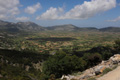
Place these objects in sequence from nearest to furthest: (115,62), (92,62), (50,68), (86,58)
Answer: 1. (115,62)
2. (50,68)
3. (92,62)
4. (86,58)

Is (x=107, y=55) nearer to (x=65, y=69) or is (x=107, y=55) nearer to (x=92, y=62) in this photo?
(x=92, y=62)

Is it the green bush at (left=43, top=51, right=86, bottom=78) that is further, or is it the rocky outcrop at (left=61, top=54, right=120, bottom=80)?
the green bush at (left=43, top=51, right=86, bottom=78)

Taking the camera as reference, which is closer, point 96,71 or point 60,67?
point 96,71

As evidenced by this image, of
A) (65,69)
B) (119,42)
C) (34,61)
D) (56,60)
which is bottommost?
(34,61)

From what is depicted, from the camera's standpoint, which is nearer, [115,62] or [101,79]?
[101,79]

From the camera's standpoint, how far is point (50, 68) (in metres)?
33.4

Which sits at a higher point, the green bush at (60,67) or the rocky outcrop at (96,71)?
the rocky outcrop at (96,71)

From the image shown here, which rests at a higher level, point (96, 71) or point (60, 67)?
point (96, 71)

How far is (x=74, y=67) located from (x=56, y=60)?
22.5 ft

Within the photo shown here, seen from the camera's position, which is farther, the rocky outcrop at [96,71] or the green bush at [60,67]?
the green bush at [60,67]

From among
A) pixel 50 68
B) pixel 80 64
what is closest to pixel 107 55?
pixel 80 64

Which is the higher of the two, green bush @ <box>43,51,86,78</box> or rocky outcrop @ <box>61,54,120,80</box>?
rocky outcrop @ <box>61,54,120,80</box>

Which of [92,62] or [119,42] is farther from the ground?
[119,42]

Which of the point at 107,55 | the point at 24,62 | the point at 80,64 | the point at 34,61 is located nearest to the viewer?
the point at 80,64
